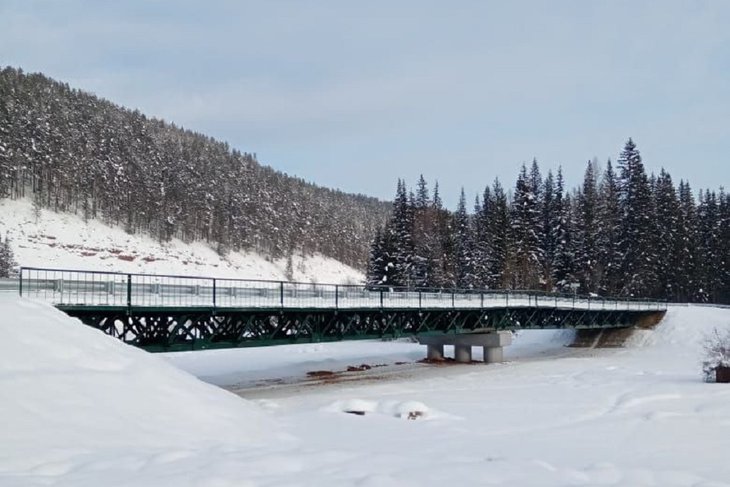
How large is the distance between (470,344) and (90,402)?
36.3m

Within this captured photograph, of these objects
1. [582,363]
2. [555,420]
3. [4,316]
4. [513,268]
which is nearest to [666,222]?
[513,268]

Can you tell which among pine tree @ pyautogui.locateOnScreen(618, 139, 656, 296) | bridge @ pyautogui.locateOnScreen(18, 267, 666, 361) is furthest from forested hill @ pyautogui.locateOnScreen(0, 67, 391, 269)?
bridge @ pyautogui.locateOnScreen(18, 267, 666, 361)

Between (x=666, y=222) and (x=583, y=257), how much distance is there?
9838mm

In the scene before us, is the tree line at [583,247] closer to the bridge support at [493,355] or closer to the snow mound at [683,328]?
the snow mound at [683,328]

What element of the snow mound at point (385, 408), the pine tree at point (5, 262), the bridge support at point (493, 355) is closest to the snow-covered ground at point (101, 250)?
the pine tree at point (5, 262)

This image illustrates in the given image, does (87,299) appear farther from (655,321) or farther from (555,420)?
(655,321)

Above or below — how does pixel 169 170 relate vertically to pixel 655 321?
above

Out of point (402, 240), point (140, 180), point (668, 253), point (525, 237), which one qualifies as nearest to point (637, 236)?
point (668, 253)

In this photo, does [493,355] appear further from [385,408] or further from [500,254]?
[500,254]

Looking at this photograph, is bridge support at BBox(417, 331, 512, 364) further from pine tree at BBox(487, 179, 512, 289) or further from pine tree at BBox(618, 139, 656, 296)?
pine tree at BBox(618, 139, 656, 296)

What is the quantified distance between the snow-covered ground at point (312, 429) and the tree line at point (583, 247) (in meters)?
45.9

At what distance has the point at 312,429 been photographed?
1694cm

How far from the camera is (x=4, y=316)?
51.9ft

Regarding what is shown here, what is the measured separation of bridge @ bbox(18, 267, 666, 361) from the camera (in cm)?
2447
